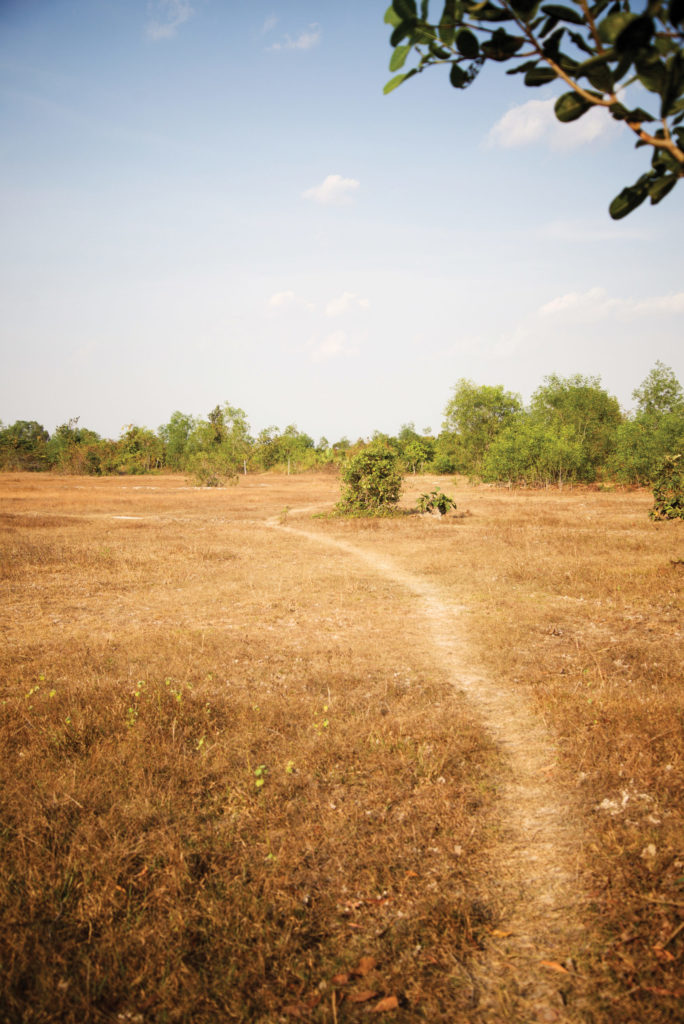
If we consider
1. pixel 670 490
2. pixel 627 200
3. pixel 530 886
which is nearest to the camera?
pixel 627 200

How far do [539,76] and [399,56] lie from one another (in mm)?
510

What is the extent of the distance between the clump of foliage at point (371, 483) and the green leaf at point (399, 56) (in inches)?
1065

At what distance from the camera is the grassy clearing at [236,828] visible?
321cm

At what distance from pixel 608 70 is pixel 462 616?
10562 mm

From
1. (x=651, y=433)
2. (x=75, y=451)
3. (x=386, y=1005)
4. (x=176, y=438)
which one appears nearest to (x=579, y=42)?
(x=386, y=1005)

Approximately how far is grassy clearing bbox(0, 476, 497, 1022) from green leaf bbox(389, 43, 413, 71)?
15.4ft

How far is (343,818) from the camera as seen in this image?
4.60m

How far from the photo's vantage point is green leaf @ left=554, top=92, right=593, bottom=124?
69.2 inches

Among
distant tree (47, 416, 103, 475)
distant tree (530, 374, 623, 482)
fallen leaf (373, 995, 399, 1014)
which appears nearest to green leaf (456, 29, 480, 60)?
fallen leaf (373, 995, 399, 1014)

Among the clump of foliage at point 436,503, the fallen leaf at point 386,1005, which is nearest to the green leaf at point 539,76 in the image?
the fallen leaf at point 386,1005

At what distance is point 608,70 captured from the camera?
5.39 feet

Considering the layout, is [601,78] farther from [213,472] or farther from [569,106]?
[213,472]

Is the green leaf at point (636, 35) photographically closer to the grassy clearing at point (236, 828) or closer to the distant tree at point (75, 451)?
the grassy clearing at point (236, 828)

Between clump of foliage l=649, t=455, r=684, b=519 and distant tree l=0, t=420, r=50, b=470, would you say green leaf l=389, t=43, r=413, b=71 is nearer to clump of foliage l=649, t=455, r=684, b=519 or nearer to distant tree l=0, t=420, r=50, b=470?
clump of foliage l=649, t=455, r=684, b=519
